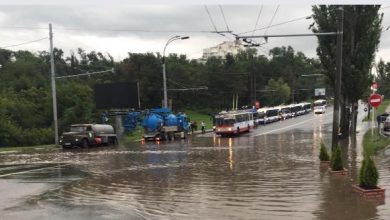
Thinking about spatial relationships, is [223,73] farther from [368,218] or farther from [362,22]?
[368,218]

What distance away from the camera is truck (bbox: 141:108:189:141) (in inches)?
1988

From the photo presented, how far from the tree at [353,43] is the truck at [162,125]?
64.2 ft

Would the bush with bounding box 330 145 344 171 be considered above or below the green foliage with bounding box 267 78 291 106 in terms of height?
below

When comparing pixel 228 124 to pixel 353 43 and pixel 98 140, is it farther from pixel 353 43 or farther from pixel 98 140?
pixel 353 43

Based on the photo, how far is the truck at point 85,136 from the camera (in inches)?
1599

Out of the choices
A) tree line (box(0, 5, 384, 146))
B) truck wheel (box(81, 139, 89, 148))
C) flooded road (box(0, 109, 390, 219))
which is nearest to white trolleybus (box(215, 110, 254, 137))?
tree line (box(0, 5, 384, 146))

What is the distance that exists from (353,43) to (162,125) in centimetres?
2230

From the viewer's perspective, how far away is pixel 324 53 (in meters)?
35.8

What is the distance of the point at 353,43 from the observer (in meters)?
34.7

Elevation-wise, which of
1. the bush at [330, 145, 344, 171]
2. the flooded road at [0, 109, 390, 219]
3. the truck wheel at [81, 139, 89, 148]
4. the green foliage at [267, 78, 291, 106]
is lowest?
the truck wheel at [81, 139, 89, 148]

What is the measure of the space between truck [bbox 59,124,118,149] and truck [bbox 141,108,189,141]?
6535mm

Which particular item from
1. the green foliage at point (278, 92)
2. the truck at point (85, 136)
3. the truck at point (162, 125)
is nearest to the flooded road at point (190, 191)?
the truck at point (85, 136)

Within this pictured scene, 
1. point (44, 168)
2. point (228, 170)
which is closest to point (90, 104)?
point (44, 168)

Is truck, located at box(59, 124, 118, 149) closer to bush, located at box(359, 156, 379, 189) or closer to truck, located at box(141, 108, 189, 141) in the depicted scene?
truck, located at box(141, 108, 189, 141)
